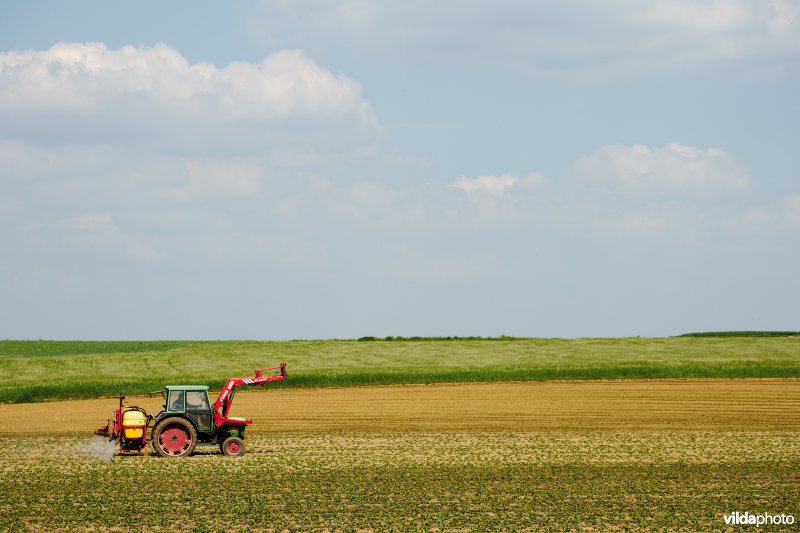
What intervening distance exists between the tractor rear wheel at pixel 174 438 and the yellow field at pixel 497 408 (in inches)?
310

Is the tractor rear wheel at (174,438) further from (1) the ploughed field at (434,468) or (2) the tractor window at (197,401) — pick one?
(1) the ploughed field at (434,468)

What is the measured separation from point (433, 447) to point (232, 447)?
22.1ft

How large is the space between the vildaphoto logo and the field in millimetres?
363

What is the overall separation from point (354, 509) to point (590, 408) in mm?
25738

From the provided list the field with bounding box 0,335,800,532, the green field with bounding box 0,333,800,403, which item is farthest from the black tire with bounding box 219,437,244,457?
the green field with bounding box 0,333,800,403

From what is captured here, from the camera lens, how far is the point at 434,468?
95.3ft

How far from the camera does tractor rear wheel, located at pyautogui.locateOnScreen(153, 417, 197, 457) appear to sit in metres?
31.5

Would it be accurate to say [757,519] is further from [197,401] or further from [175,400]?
[175,400]

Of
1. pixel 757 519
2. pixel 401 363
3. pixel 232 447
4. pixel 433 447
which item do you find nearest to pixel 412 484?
pixel 433 447

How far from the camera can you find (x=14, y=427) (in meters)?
41.9

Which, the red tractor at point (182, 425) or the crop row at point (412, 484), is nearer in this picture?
the crop row at point (412, 484)

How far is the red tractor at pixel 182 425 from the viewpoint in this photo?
104ft

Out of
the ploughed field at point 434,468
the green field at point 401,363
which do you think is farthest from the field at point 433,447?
the green field at point 401,363

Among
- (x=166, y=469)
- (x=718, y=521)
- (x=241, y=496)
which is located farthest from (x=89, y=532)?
(x=718, y=521)
